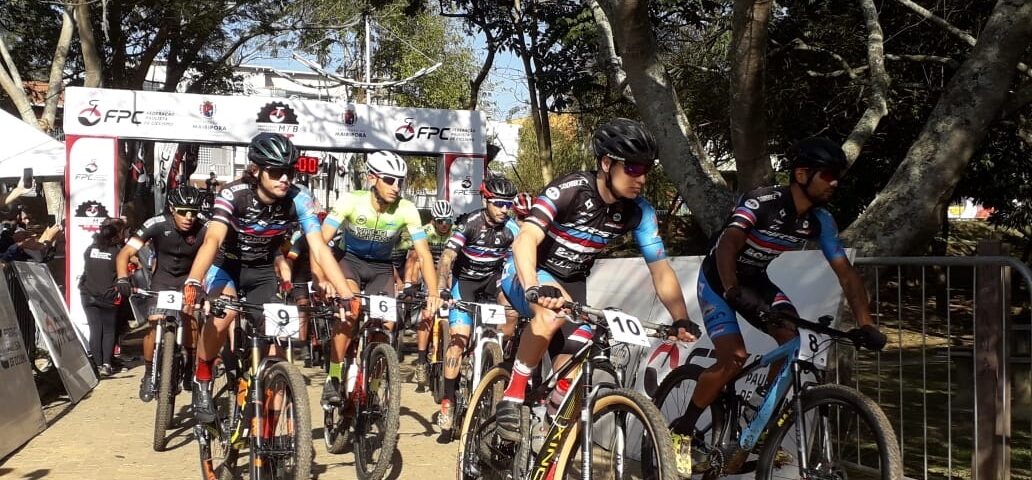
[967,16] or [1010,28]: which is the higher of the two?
[967,16]

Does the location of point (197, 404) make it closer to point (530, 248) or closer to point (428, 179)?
point (530, 248)

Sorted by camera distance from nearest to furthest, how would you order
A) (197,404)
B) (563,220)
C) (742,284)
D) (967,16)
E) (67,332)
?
(563,220), (742,284), (197,404), (67,332), (967,16)

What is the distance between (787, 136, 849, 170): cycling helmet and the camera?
209 inches

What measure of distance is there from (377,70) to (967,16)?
29764 millimetres

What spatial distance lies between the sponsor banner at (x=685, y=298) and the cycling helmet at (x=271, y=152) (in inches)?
106

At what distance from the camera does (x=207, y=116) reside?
54.9 feet

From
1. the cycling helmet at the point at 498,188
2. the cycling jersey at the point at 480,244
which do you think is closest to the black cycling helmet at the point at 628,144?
the cycling helmet at the point at 498,188

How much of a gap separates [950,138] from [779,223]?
207 centimetres

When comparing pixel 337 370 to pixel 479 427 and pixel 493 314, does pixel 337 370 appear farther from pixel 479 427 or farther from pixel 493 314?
pixel 479 427

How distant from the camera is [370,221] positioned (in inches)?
313

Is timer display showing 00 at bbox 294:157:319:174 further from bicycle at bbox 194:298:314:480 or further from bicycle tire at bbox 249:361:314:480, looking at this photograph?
bicycle tire at bbox 249:361:314:480

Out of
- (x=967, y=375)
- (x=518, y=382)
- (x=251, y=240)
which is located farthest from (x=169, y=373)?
(x=967, y=375)

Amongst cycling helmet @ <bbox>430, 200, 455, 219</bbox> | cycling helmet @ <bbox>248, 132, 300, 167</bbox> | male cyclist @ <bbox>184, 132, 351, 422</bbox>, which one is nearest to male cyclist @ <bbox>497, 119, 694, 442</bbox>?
male cyclist @ <bbox>184, 132, 351, 422</bbox>

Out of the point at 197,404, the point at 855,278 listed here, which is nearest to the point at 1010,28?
the point at 855,278
